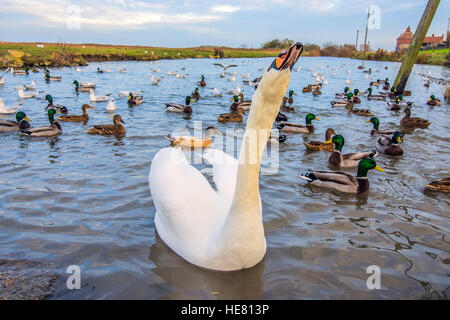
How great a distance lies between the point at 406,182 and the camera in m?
7.08

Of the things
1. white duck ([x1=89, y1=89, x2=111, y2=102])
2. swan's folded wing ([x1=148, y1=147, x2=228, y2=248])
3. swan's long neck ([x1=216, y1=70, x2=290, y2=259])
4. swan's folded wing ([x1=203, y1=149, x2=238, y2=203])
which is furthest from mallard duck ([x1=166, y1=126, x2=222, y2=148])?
white duck ([x1=89, y1=89, x2=111, y2=102])

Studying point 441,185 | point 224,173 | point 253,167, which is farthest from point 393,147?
point 253,167

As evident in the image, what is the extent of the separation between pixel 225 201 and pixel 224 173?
64cm

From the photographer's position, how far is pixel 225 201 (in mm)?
4062

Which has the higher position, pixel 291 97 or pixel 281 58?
pixel 281 58

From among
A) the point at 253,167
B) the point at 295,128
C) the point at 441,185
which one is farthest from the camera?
the point at 295,128

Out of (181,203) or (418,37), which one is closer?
(181,203)

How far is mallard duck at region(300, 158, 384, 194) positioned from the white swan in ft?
9.21

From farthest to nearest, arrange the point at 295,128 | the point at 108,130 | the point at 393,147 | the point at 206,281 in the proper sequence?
the point at 295,128
the point at 108,130
the point at 393,147
the point at 206,281

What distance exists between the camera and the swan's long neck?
2.56 meters

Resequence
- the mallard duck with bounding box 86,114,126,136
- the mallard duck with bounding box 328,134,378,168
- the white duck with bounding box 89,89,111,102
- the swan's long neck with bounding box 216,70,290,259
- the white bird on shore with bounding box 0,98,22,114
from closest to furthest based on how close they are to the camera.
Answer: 1. the swan's long neck with bounding box 216,70,290,259
2. the mallard duck with bounding box 328,134,378,168
3. the mallard duck with bounding box 86,114,126,136
4. the white bird on shore with bounding box 0,98,22,114
5. the white duck with bounding box 89,89,111,102

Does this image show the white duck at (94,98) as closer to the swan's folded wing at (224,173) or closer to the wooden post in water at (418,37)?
the swan's folded wing at (224,173)

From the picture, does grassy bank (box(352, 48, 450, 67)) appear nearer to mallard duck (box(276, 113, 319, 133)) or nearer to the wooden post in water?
the wooden post in water

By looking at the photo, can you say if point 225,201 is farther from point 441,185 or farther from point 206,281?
point 441,185
